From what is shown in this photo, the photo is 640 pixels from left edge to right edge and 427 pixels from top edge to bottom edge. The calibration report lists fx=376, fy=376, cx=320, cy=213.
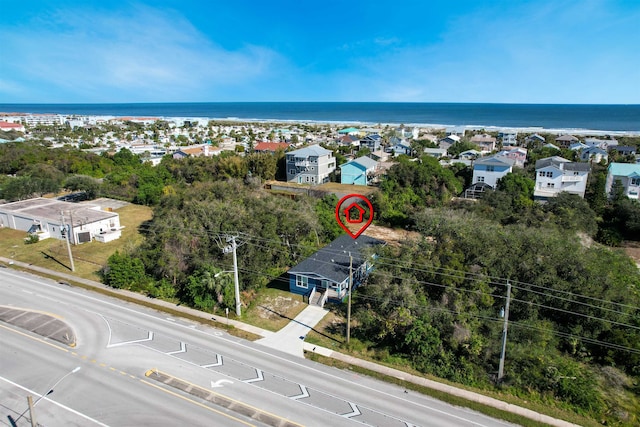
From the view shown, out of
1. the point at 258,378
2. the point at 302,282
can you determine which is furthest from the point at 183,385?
the point at 302,282

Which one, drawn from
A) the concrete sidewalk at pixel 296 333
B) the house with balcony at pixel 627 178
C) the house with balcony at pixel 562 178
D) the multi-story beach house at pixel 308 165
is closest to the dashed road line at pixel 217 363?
the concrete sidewalk at pixel 296 333

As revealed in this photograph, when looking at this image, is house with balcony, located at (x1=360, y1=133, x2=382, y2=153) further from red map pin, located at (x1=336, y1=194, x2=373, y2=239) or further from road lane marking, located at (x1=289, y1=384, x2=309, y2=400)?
road lane marking, located at (x1=289, y1=384, x2=309, y2=400)

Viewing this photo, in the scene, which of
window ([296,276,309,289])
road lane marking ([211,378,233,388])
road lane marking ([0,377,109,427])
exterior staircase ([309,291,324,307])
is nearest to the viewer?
road lane marking ([0,377,109,427])

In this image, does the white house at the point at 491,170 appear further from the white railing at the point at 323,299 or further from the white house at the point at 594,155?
the white railing at the point at 323,299

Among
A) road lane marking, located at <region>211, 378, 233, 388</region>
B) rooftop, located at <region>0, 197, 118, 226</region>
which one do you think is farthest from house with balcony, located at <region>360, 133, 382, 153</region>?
road lane marking, located at <region>211, 378, 233, 388</region>

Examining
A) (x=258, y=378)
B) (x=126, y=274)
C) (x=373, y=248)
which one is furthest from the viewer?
(x=126, y=274)

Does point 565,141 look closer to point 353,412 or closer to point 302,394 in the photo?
point 353,412

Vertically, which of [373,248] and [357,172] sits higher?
[357,172]
